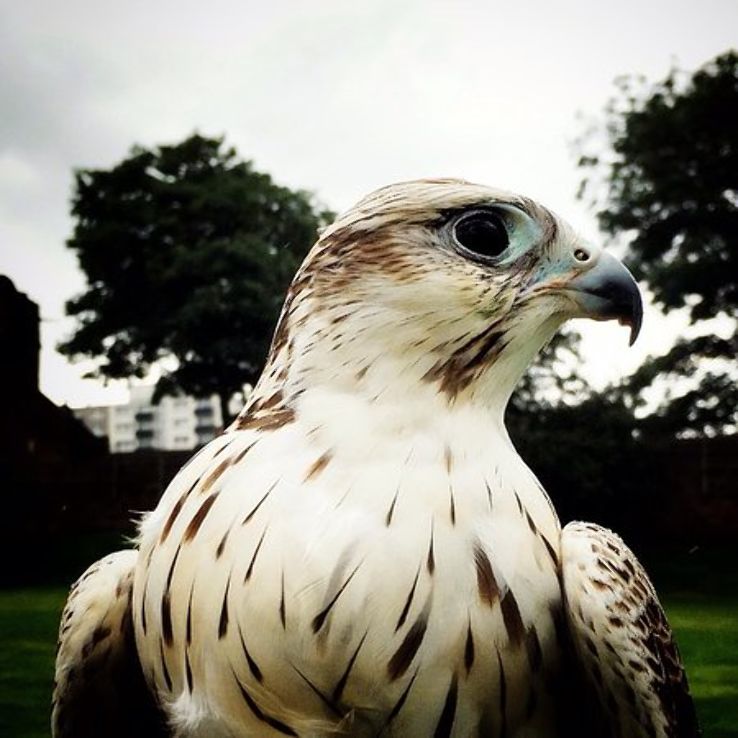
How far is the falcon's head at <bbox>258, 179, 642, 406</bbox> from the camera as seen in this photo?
1576 mm

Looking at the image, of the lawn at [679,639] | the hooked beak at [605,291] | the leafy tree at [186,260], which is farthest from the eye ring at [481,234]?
the leafy tree at [186,260]

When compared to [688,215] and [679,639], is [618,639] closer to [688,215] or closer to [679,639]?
[679,639]

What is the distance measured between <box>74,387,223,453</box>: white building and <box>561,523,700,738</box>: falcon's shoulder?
14.3m

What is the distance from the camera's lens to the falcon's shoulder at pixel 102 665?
1.71 metres

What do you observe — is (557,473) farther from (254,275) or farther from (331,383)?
(331,383)

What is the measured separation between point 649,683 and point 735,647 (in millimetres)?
5716

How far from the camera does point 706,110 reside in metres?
16.3

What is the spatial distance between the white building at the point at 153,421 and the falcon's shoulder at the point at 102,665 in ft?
45.5

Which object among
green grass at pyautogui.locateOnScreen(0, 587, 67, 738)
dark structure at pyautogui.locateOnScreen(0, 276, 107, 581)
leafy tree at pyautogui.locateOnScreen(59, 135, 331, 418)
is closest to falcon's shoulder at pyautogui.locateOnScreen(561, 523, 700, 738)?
green grass at pyautogui.locateOnScreen(0, 587, 67, 738)

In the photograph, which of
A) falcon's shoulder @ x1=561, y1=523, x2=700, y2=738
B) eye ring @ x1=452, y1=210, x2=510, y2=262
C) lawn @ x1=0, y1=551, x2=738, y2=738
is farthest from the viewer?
lawn @ x1=0, y1=551, x2=738, y2=738

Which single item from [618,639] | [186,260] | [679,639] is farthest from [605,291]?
[186,260]

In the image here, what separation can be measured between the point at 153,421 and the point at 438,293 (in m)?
17.7

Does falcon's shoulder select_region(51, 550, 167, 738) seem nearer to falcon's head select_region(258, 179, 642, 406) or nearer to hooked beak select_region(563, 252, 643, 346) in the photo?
falcon's head select_region(258, 179, 642, 406)

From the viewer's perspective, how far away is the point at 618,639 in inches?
59.0
